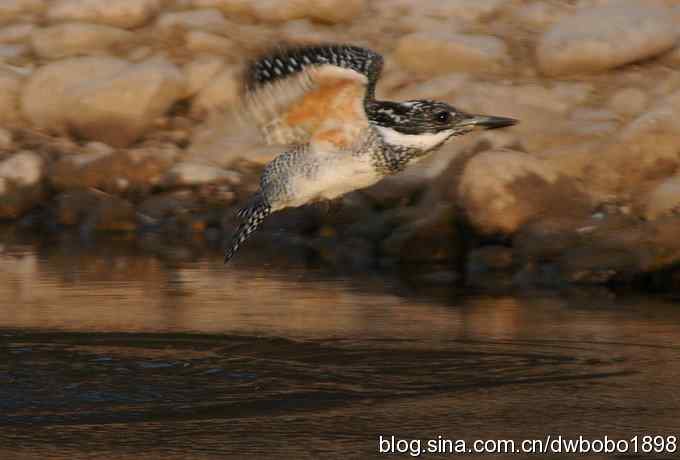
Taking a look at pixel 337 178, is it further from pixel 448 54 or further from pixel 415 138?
pixel 448 54

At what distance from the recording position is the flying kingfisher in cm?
765

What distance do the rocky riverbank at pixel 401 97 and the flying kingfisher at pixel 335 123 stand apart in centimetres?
252

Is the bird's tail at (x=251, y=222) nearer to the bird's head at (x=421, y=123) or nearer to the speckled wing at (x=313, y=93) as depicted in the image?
the speckled wing at (x=313, y=93)

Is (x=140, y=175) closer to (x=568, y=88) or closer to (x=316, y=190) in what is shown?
(x=568, y=88)

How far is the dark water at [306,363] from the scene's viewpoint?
20.9 ft

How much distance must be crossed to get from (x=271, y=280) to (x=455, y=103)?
114 inches

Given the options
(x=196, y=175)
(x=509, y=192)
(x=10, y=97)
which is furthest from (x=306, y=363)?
(x=10, y=97)

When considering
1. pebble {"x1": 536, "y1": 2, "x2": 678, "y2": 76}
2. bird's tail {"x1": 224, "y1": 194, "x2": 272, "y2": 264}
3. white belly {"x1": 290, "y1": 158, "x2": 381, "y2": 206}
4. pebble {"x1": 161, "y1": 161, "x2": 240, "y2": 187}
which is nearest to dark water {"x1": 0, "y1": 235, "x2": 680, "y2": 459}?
bird's tail {"x1": 224, "y1": 194, "x2": 272, "y2": 264}

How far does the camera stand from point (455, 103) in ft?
41.2

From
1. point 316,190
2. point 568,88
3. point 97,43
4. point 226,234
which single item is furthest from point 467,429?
point 97,43

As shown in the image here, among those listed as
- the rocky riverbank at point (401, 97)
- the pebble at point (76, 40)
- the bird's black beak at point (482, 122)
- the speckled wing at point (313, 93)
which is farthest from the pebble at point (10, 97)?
the bird's black beak at point (482, 122)

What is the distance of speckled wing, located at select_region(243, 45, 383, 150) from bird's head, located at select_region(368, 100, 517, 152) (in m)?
0.09

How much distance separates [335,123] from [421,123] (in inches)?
15.5

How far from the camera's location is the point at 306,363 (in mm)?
7676
